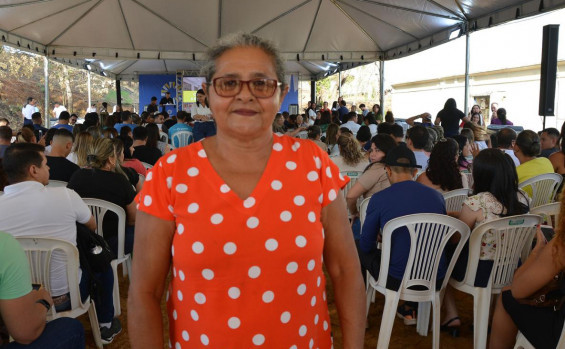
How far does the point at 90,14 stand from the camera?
9.81 metres

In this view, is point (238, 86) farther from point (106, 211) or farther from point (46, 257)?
point (106, 211)

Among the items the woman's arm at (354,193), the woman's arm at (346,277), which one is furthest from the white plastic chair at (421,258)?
the woman's arm at (346,277)

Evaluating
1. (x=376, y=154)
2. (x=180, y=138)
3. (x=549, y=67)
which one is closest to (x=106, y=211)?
(x=376, y=154)

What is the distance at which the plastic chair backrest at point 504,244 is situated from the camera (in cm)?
261

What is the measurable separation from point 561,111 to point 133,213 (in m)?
20.7

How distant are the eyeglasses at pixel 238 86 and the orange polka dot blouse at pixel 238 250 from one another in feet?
0.60

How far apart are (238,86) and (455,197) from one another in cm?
277

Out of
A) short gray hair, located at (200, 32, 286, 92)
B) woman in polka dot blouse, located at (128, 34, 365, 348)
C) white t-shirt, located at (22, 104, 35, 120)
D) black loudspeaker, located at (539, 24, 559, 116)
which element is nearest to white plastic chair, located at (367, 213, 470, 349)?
woman in polka dot blouse, located at (128, 34, 365, 348)

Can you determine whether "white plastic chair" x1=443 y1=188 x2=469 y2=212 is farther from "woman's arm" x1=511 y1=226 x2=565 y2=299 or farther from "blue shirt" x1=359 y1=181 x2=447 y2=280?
"woman's arm" x1=511 y1=226 x2=565 y2=299

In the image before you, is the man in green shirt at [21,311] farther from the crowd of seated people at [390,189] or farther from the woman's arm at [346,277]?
the woman's arm at [346,277]

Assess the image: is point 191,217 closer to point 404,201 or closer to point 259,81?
point 259,81

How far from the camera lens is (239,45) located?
1.22 metres

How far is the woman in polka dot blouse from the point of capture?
1146 mm

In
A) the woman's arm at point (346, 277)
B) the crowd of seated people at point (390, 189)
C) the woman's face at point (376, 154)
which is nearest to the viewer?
the woman's arm at point (346, 277)
